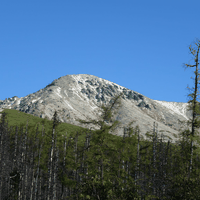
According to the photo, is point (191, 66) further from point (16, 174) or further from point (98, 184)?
point (16, 174)

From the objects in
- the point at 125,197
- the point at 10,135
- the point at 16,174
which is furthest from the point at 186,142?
the point at 10,135

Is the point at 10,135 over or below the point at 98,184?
over

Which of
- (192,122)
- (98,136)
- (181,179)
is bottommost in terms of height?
(181,179)

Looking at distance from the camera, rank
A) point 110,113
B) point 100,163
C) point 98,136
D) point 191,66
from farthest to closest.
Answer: point 191,66 → point 110,113 → point 98,136 → point 100,163

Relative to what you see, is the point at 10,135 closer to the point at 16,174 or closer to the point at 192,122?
the point at 16,174

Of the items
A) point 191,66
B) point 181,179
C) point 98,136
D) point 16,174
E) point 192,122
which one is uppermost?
point 191,66

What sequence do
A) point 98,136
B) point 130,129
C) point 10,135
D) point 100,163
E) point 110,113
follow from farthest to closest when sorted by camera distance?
point 10,135
point 130,129
point 110,113
point 98,136
point 100,163

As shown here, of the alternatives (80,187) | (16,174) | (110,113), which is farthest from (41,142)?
(80,187)

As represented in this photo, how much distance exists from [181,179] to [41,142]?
35752 mm

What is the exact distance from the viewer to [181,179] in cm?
1467

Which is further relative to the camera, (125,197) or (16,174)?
(16,174)

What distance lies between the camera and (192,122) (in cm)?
2270

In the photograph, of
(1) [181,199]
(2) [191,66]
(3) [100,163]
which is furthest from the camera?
(2) [191,66]

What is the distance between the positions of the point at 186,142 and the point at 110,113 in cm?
760
